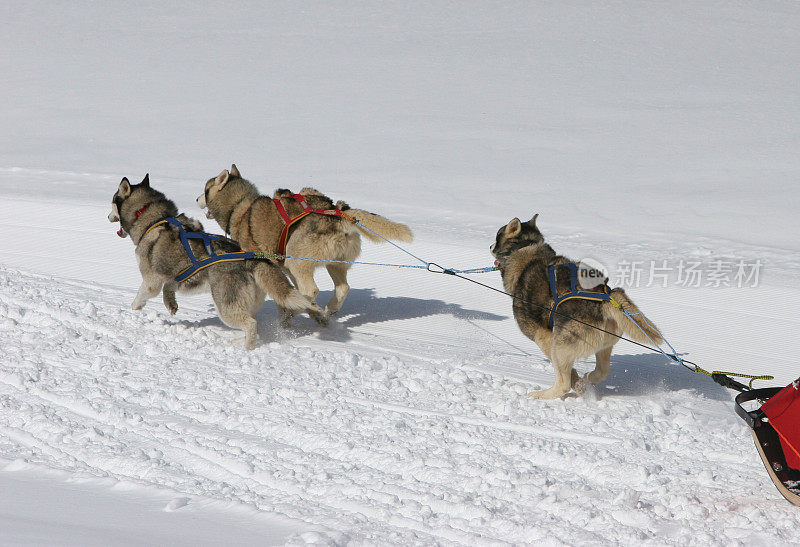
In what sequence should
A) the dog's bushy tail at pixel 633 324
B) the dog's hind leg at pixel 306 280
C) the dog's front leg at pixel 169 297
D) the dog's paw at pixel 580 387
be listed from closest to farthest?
the dog's bushy tail at pixel 633 324 < the dog's paw at pixel 580 387 < the dog's front leg at pixel 169 297 < the dog's hind leg at pixel 306 280

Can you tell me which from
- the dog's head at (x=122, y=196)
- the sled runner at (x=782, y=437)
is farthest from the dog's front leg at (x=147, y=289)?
the sled runner at (x=782, y=437)

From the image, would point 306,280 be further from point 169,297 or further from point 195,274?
point 169,297

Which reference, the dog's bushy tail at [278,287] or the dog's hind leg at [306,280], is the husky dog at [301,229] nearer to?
the dog's hind leg at [306,280]

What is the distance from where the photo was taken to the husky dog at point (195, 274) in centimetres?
608

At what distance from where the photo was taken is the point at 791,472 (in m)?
3.34

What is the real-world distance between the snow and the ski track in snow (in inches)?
0.8

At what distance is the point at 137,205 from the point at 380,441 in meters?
3.66

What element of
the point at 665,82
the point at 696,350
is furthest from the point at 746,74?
the point at 696,350

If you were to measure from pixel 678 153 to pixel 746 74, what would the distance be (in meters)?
Answer: 8.64

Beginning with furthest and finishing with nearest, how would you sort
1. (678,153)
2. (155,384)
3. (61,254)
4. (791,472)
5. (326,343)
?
(678,153) → (61,254) → (326,343) → (155,384) → (791,472)

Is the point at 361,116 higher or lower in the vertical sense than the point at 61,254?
higher

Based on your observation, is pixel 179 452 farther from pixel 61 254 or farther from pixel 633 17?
pixel 633 17

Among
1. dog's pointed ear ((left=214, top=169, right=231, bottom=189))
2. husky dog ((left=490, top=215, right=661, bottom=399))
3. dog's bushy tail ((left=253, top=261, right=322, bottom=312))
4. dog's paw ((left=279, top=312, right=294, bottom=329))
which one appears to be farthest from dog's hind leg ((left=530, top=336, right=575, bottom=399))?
dog's pointed ear ((left=214, top=169, right=231, bottom=189))

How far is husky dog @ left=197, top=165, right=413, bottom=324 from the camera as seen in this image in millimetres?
6711
